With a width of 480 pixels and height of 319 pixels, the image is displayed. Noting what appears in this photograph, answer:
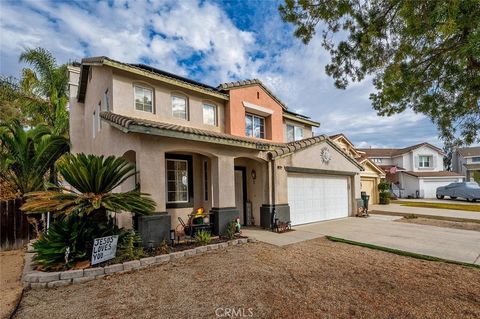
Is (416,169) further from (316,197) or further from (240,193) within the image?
(240,193)

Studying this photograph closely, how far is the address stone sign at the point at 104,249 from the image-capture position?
6121 mm

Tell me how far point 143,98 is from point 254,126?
250 inches

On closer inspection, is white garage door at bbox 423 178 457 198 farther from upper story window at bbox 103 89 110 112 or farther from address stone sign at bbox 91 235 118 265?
address stone sign at bbox 91 235 118 265

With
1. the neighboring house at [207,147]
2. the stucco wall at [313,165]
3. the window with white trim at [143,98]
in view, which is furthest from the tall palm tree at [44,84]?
the stucco wall at [313,165]

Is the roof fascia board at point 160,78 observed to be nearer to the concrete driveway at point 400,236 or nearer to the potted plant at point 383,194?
the concrete driveway at point 400,236

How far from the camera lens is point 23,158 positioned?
428 inches

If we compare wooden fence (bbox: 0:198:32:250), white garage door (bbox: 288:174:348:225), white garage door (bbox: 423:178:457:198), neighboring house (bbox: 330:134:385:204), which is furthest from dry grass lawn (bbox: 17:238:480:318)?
white garage door (bbox: 423:178:457:198)

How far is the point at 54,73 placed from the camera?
16.9 metres

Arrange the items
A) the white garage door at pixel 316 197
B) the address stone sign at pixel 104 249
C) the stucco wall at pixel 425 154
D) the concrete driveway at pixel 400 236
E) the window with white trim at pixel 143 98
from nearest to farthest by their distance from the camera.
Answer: the address stone sign at pixel 104 249 → the concrete driveway at pixel 400 236 → the window with white trim at pixel 143 98 → the white garage door at pixel 316 197 → the stucco wall at pixel 425 154

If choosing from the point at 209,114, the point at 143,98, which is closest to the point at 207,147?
the point at 143,98

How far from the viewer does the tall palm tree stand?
54.0 ft

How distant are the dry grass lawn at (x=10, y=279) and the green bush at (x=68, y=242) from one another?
589 millimetres

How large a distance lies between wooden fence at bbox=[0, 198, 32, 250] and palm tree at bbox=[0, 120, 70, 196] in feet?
4.59

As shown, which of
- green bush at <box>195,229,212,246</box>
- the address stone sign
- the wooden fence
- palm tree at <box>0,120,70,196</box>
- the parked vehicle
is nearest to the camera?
the address stone sign
